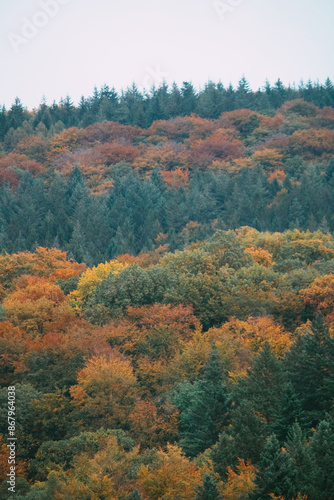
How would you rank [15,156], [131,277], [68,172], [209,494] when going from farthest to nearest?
[15,156] < [68,172] < [131,277] < [209,494]

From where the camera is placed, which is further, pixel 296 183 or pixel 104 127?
pixel 104 127

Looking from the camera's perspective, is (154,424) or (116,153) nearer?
(154,424)

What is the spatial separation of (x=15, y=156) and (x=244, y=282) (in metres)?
80.4

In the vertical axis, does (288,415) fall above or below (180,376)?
below

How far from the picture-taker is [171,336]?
152ft

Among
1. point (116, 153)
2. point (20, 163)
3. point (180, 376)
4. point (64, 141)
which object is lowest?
point (180, 376)

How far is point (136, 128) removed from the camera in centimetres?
13462

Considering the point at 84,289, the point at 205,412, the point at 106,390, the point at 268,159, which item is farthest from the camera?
the point at 268,159

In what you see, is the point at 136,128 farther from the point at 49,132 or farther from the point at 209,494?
the point at 209,494

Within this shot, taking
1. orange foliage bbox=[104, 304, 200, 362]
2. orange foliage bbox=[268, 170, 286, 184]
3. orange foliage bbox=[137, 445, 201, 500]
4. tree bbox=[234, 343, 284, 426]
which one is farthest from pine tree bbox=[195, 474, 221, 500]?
orange foliage bbox=[268, 170, 286, 184]

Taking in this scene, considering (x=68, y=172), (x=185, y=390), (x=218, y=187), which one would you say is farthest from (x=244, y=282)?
(x=68, y=172)

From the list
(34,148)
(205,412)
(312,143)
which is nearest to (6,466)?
(205,412)

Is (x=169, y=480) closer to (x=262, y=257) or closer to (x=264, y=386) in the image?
(x=264, y=386)

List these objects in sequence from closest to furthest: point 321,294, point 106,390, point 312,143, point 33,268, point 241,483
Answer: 1. point 241,483
2. point 106,390
3. point 321,294
4. point 33,268
5. point 312,143
